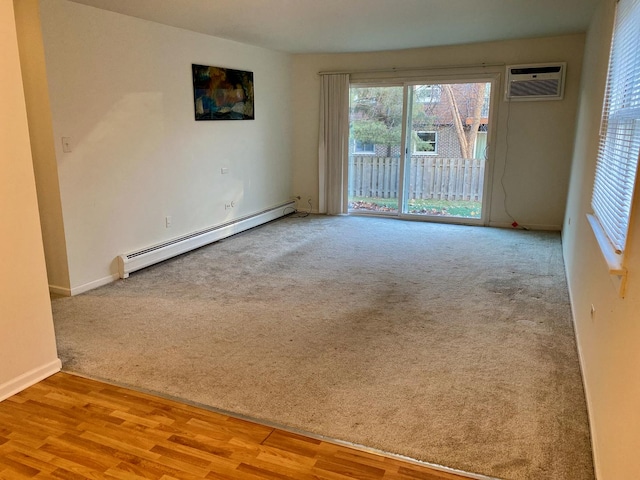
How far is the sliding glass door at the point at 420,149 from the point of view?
6492mm

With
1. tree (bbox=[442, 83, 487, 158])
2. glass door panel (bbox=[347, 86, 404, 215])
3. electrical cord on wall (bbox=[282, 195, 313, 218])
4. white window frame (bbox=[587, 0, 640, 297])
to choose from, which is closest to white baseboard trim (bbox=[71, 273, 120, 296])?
electrical cord on wall (bbox=[282, 195, 313, 218])

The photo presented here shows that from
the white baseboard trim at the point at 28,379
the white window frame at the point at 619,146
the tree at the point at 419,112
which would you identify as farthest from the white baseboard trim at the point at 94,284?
the tree at the point at 419,112

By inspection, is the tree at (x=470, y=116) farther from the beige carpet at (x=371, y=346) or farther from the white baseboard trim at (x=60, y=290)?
the white baseboard trim at (x=60, y=290)

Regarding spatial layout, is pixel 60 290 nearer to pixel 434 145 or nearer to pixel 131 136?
pixel 131 136

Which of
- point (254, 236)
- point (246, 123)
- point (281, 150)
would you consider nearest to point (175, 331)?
point (254, 236)

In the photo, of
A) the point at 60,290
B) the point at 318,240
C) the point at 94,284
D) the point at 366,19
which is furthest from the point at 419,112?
the point at 60,290

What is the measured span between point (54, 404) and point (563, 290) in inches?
150

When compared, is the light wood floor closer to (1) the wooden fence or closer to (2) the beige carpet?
(2) the beige carpet

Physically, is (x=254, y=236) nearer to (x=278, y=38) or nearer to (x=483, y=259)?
(x=278, y=38)

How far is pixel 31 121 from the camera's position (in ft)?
12.3

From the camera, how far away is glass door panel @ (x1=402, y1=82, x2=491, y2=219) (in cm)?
645

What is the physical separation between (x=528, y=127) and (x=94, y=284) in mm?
5378

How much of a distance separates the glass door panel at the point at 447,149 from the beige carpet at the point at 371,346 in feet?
5.81

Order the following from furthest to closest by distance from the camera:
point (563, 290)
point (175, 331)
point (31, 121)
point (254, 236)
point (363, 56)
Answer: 1. point (363, 56)
2. point (254, 236)
3. point (563, 290)
4. point (31, 121)
5. point (175, 331)
